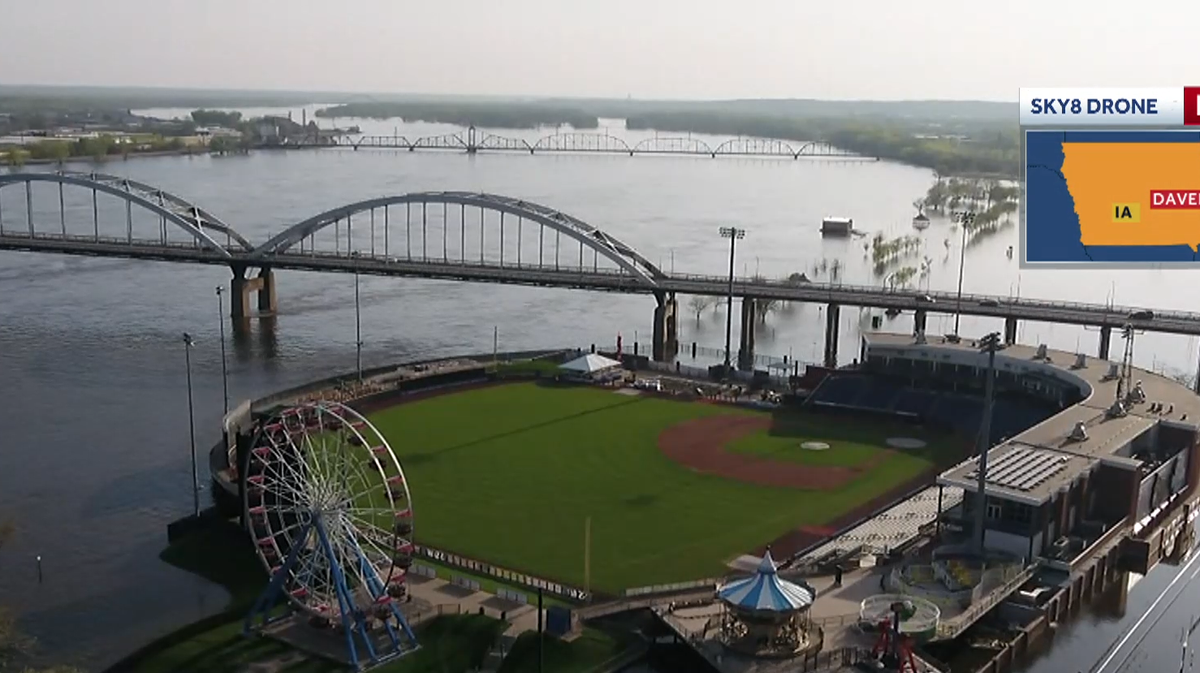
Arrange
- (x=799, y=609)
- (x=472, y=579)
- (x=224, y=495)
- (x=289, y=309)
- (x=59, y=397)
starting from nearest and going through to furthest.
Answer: (x=799, y=609) < (x=472, y=579) < (x=224, y=495) < (x=59, y=397) < (x=289, y=309)

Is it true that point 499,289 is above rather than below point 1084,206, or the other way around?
below

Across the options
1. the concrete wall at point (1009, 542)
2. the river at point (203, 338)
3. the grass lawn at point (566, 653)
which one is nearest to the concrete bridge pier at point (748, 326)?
the river at point (203, 338)

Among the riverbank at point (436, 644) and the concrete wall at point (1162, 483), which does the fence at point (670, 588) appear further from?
the concrete wall at point (1162, 483)

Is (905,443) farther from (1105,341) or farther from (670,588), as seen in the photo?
(1105,341)

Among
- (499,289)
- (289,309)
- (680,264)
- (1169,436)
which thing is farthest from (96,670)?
(680,264)

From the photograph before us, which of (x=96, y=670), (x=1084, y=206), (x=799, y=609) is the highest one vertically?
(x=1084, y=206)

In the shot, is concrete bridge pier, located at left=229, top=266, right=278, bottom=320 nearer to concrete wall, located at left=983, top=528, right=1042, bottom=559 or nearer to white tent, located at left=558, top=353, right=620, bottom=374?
white tent, located at left=558, top=353, right=620, bottom=374

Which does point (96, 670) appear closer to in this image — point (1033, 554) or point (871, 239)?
point (1033, 554)
